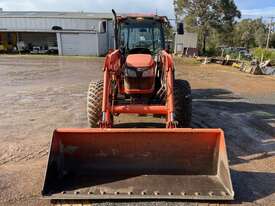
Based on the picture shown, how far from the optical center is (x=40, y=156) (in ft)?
17.1

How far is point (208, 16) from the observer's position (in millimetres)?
37125

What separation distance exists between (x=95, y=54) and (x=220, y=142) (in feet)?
97.5

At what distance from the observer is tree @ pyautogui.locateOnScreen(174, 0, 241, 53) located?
36844mm

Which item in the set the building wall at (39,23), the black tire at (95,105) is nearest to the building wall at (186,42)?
the building wall at (39,23)

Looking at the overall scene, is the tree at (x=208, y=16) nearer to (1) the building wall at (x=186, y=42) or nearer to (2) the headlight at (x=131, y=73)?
(1) the building wall at (x=186, y=42)

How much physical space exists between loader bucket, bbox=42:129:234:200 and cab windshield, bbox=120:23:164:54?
10.5 ft

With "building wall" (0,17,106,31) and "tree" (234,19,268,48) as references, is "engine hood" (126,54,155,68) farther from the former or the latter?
"tree" (234,19,268,48)

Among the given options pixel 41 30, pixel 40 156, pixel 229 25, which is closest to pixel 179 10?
pixel 229 25

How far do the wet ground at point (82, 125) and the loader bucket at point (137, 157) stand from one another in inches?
16.5

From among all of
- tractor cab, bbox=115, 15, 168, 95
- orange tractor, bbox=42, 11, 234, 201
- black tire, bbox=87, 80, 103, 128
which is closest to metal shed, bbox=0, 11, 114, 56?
tractor cab, bbox=115, 15, 168, 95

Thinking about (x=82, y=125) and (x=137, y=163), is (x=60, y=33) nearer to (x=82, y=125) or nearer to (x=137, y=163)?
(x=82, y=125)

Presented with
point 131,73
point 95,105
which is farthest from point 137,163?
point 131,73

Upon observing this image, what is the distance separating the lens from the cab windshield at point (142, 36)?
696cm

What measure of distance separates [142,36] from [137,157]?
11.4ft
